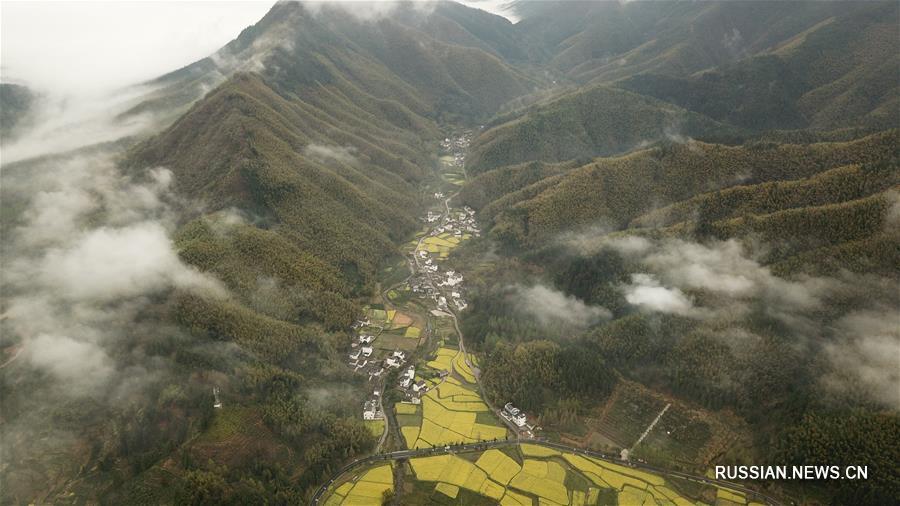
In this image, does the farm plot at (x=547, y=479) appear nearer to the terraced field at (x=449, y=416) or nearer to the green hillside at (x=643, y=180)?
the terraced field at (x=449, y=416)

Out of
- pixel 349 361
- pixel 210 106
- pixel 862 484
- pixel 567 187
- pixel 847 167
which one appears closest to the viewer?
pixel 862 484

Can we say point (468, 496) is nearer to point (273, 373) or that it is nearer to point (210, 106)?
point (273, 373)

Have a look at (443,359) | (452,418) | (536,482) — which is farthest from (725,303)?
(452,418)

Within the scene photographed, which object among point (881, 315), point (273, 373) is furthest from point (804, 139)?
point (273, 373)

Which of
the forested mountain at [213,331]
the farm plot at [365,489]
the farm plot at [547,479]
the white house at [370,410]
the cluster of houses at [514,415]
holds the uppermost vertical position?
the forested mountain at [213,331]

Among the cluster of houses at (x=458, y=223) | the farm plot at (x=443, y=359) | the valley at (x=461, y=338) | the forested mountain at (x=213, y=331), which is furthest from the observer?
the cluster of houses at (x=458, y=223)

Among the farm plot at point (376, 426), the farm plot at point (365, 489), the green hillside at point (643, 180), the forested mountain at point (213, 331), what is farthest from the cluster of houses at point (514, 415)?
the green hillside at point (643, 180)
